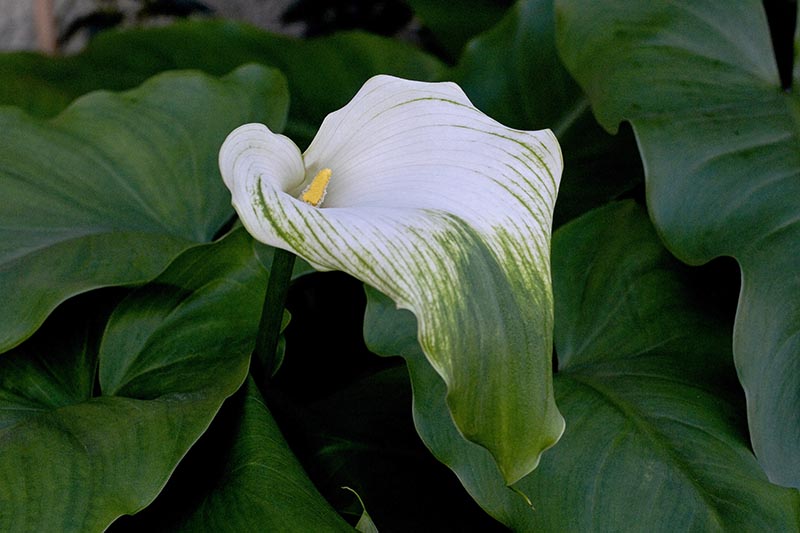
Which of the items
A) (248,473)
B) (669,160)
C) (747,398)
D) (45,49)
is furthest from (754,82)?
(45,49)

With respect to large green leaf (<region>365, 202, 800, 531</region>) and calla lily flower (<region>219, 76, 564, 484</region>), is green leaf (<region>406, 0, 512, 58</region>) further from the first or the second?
calla lily flower (<region>219, 76, 564, 484</region>)

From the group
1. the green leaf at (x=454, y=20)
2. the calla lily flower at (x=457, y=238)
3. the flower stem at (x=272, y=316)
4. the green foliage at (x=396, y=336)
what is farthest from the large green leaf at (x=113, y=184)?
the green leaf at (x=454, y=20)

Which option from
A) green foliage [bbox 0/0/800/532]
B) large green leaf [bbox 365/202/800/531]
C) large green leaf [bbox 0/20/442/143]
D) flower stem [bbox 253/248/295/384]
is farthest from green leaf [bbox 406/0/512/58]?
flower stem [bbox 253/248/295/384]

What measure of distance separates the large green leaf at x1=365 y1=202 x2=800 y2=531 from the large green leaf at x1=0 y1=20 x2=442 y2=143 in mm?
410

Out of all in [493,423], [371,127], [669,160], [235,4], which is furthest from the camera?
[235,4]

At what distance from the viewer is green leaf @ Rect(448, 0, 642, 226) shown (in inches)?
35.6

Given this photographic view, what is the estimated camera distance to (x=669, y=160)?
659mm

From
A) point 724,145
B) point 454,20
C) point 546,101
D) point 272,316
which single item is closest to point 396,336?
point 272,316

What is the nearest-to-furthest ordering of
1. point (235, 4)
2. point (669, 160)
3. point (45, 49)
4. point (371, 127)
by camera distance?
point (371, 127) < point (669, 160) < point (45, 49) < point (235, 4)

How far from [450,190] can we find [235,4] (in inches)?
53.6

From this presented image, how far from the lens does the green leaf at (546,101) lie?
905 millimetres

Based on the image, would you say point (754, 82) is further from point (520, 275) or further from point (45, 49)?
point (45, 49)

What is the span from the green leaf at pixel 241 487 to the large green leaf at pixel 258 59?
0.50 m

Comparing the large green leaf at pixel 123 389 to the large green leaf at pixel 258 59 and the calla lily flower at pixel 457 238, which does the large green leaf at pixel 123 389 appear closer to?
the calla lily flower at pixel 457 238
